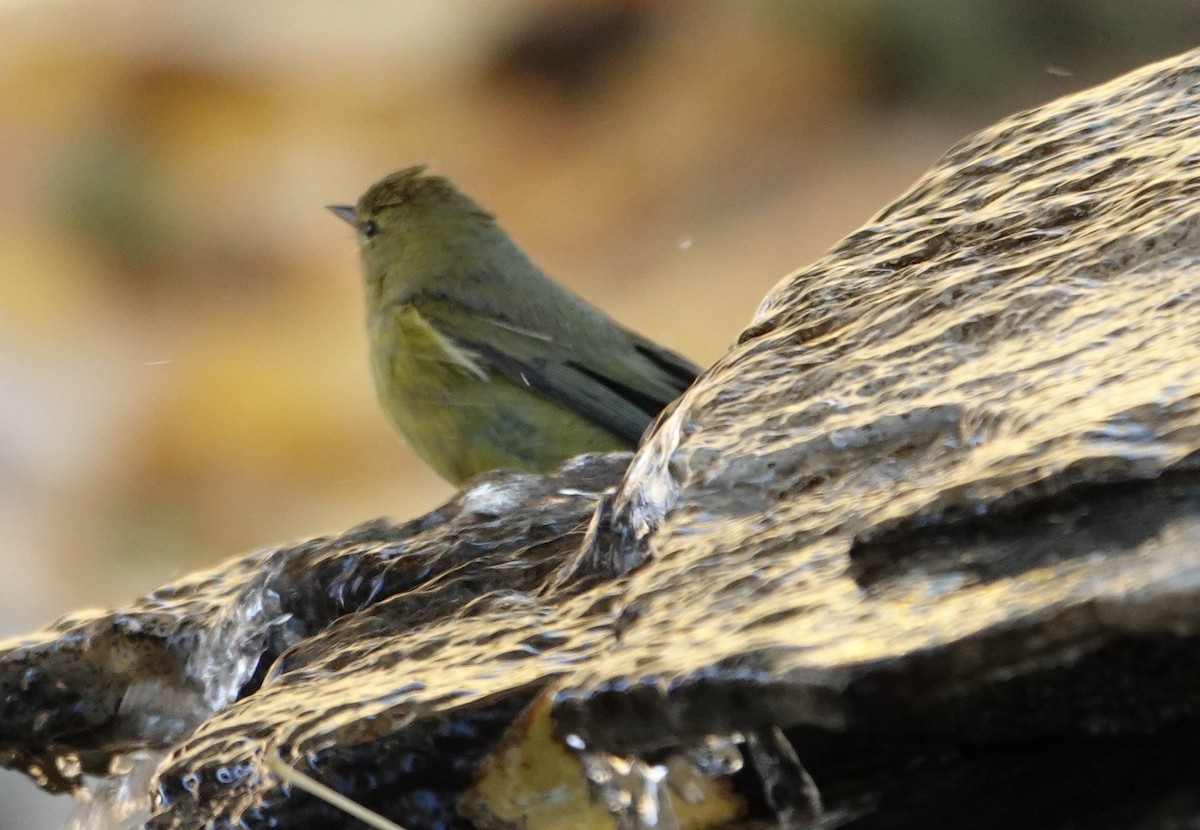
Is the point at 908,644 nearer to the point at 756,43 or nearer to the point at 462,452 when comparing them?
the point at 462,452

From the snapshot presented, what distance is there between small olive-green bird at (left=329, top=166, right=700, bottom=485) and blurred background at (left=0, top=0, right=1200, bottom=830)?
120 inches

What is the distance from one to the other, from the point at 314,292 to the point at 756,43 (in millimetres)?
2890

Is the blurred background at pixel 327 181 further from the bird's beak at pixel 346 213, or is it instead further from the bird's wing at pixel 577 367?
the bird's wing at pixel 577 367

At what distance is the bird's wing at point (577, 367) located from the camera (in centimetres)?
480

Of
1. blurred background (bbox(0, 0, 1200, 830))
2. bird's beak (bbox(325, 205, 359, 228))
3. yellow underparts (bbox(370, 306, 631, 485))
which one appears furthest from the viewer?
blurred background (bbox(0, 0, 1200, 830))

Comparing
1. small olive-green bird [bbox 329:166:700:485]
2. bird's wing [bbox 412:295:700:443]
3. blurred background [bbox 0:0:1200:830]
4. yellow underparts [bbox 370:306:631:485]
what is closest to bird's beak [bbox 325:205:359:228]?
small olive-green bird [bbox 329:166:700:485]

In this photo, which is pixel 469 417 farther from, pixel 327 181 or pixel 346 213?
pixel 327 181

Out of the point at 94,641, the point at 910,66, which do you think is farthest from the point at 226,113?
the point at 94,641

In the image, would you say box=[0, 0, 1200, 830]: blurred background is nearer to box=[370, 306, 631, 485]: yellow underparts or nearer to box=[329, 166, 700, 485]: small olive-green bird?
box=[329, 166, 700, 485]: small olive-green bird

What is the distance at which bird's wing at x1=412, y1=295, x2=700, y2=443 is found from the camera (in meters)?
4.80

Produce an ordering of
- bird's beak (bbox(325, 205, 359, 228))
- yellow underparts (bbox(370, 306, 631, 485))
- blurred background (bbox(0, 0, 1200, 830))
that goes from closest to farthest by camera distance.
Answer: yellow underparts (bbox(370, 306, 631, 485))
bird's beak (bbox(325, 205, 359, 228))
blurred background (bbox(0, 0, 1200, 830))

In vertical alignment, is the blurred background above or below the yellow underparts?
above

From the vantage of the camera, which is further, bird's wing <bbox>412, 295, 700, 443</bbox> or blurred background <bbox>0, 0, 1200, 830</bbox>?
blurred background <bbox>0, 0, 1200, 830</bbox>

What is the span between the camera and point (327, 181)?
31.2ft
